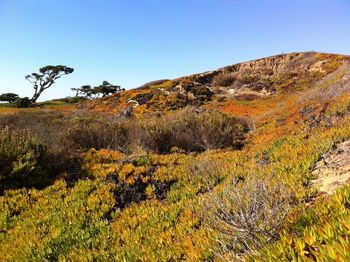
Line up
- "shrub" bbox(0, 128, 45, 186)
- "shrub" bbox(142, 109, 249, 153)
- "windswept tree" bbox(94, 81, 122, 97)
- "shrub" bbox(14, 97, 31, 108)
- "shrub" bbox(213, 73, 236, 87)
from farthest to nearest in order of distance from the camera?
"windswept tree" bbox(94, 81, 122, 97)
"shrub" bbox(14, 97, 31, 108)
"shrub" bbox(213, 73, 236, 87)
"shrub" bbox(142, 109, 249, 153)
"shrub" bbox(0, 128, 45, 186)

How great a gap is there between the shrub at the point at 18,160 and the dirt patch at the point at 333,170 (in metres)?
7.10

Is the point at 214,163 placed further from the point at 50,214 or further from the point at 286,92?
the point at 286,92

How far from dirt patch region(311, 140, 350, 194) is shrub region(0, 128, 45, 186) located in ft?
23.3

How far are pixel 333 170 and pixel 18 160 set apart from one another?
7.79 m

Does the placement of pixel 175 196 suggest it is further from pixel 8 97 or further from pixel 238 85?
pixel 8 97

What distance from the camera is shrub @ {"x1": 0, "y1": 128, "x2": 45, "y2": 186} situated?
8.75 meters

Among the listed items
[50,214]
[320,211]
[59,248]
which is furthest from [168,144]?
[320,211]

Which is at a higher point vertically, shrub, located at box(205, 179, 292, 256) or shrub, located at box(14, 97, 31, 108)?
shrub, located at box(14, 97, 31, 108)

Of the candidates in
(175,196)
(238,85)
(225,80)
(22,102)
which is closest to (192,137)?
(175,196)

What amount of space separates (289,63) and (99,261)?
4234cm

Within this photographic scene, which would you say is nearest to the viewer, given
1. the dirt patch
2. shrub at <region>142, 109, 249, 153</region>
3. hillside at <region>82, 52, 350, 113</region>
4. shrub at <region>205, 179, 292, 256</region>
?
shrub at <region>205, 179, 292, 256</region>

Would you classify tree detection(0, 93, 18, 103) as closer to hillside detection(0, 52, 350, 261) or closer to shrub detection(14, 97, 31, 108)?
shrub detection(14, 97, 31, 108)

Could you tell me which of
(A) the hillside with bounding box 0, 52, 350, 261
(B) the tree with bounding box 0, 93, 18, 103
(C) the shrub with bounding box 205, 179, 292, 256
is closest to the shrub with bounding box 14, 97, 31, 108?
(B) the tree with bounding box 0, 93, 18, 103

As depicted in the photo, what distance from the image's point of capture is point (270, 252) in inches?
105
